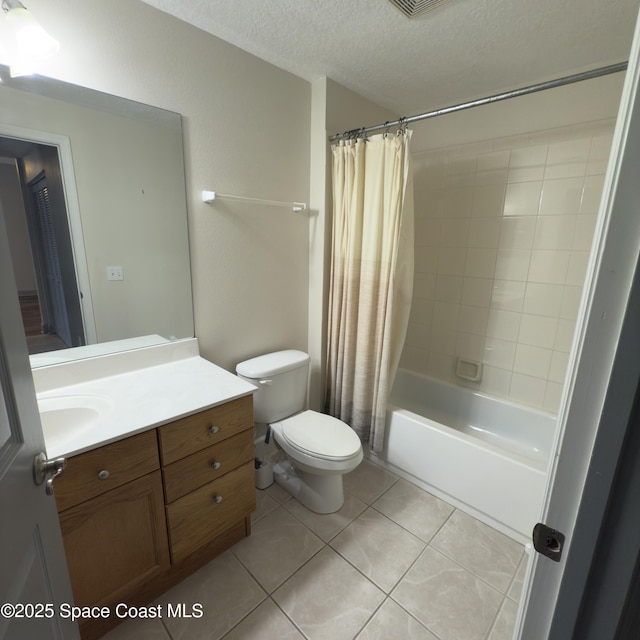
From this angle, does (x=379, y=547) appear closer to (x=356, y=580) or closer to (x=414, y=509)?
(x=356, y=580)

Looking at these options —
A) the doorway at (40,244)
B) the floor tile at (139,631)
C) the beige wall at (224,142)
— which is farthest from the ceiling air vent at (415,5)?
the floor tile at (139,631)

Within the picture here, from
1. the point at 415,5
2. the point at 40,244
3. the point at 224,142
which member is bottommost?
the point at 40,244

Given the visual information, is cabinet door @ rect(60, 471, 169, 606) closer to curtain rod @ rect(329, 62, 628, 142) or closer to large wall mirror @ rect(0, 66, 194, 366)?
large wall mirror @ rect(0, 66, 194, 366)

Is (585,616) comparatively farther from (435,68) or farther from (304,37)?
(435,68)

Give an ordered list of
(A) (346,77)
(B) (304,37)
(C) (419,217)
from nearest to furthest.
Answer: (B) (304,37), (A) (346,77), (C) (419,217)

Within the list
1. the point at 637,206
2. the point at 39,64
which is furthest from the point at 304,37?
the point at 637,206

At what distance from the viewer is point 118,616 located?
4.05ft

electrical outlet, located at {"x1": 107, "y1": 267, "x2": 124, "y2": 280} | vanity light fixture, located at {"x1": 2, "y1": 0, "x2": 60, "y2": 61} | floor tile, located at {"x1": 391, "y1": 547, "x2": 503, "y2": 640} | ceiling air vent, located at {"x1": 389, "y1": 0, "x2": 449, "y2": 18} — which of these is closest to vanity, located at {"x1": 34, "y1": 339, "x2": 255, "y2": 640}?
electrical outlet, located at {"x1": 107, "y1": 267, "x2": 124, "y2": 280}

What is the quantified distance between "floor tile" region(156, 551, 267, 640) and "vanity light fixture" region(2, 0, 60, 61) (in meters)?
1.99

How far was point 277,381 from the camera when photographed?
6.14 ft

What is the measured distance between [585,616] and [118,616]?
1483 millimetres

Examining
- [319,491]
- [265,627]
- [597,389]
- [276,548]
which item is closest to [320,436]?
[319,491]

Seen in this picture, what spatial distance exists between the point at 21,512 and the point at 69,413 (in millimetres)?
724

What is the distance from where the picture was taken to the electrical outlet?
147 cm
